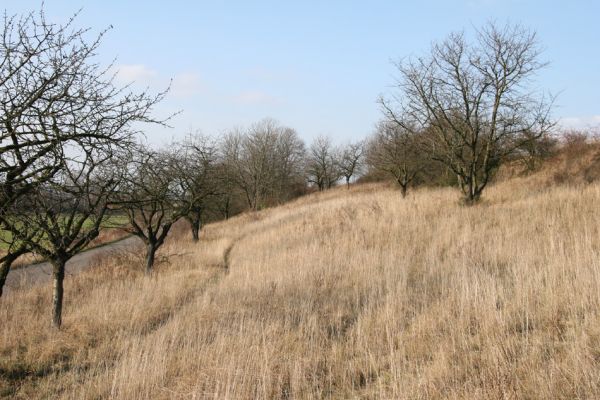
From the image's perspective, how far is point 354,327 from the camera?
4809 mm

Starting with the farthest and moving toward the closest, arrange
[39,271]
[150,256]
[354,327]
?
1. [39,271]
2. [150,256]
3. [354,327]

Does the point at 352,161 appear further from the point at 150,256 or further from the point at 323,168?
the point at 150,256

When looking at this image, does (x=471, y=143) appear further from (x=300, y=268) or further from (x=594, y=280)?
(x=594, y=280)

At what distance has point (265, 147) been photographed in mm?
45531

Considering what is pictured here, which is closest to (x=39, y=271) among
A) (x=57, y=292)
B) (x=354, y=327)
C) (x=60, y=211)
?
(x=57, y=292)

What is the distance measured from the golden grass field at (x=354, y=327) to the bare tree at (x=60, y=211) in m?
1.18

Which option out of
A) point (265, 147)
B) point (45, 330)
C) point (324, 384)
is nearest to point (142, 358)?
point (324, 384)

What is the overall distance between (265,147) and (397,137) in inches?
970

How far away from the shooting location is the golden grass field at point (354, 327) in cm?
332

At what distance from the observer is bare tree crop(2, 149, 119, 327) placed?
486 centimetres

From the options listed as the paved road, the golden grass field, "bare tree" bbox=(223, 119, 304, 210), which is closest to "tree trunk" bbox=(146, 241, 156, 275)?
the paved road

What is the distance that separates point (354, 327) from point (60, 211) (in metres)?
4.23

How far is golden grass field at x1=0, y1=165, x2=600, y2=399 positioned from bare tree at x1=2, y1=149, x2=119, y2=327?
1.18m

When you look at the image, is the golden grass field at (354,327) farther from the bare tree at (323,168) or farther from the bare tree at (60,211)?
the bare tree at (323,168)
